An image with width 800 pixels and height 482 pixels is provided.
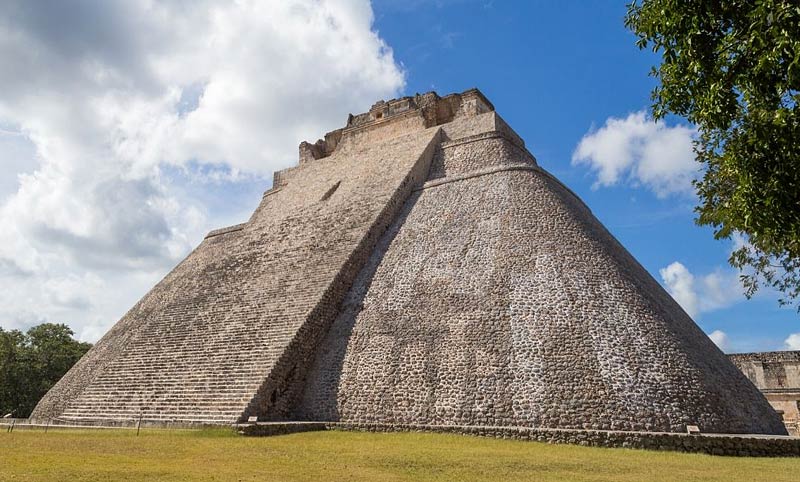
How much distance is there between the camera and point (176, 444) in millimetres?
8430

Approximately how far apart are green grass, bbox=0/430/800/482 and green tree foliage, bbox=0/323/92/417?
15.6 metres

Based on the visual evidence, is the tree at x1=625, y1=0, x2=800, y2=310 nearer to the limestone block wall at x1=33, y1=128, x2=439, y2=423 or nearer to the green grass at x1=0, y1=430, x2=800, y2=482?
the green grass at x1=0, y1=430, x2=800, y2=482

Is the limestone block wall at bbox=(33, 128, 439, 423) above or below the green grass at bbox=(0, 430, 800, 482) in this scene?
above

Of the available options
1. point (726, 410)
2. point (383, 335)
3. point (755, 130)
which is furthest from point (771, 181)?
point (383, 335)

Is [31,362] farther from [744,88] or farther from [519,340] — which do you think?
[744,88]

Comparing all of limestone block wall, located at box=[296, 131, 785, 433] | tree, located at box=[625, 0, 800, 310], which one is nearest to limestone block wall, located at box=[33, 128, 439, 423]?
limestone block wall, located at box=[296, 131, 785, 433]

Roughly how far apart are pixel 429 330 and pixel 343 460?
169 inches

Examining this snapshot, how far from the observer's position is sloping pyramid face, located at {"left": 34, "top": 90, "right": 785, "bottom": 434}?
31.6 feet

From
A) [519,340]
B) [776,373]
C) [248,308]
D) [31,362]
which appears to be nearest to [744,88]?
[519,340]

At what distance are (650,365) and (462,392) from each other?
3.21 m

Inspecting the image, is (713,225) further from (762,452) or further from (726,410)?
(762,452)

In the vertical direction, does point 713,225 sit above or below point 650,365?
above

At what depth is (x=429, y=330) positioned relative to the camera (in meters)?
11.2

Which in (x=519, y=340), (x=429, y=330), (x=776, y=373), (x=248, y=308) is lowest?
(x=519, y=340)
